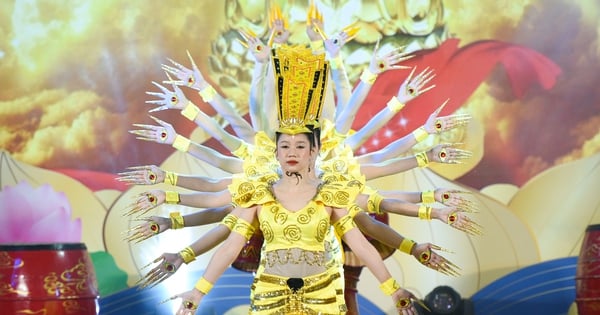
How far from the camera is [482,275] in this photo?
22.1 ft

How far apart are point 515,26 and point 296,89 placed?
289 cm

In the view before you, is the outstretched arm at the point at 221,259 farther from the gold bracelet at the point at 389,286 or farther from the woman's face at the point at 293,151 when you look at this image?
the gold bracelet at the point at 389,286

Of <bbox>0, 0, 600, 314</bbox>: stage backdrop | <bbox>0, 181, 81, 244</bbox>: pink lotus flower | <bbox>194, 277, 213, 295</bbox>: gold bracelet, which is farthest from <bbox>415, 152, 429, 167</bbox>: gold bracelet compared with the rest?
<bbox>0, 181, 81, 244</bbox>: pink lotus flower

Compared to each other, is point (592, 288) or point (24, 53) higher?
point (24, 53)

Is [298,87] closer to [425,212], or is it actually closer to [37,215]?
[425,212]

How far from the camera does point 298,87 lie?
4348 millimetres

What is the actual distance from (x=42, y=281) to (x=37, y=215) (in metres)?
1.58

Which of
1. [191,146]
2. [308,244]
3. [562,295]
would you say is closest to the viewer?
[308,244]

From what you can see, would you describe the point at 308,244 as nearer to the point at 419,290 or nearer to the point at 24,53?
the point at 419,290

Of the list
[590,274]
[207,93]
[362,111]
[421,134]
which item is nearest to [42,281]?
[207,93]

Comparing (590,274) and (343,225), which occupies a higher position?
(590,274)

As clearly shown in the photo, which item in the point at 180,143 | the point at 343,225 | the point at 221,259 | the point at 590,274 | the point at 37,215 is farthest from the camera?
the point at 37,215

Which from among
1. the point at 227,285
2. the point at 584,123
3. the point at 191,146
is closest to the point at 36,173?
the point at 227,285

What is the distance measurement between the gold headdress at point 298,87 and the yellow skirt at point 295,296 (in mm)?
569
